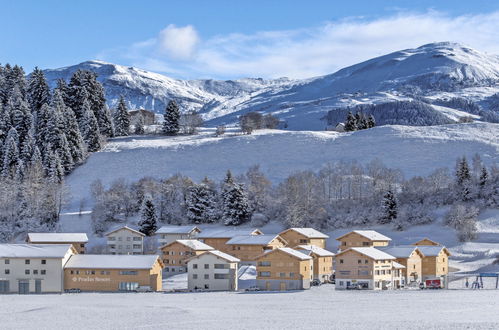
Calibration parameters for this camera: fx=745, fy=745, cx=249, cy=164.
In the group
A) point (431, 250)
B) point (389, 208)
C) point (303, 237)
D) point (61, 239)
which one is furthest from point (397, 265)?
point (61, 239)

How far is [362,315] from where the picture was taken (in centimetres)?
4325

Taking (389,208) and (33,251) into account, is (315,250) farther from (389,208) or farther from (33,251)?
(33,251)

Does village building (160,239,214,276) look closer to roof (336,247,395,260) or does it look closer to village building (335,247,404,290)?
village building (335,247,404,290)

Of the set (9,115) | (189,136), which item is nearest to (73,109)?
(9,115)

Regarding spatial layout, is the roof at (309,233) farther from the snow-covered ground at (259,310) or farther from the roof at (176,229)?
the snow-covered ground at (259,310)

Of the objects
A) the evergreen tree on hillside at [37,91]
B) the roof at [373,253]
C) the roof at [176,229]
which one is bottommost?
the roof at [373,253]

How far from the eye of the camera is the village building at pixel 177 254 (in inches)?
2951

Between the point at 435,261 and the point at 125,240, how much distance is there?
109 feet

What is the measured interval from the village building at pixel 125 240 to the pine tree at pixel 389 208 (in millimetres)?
27411

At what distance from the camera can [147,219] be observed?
87.2 metres

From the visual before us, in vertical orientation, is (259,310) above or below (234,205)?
below

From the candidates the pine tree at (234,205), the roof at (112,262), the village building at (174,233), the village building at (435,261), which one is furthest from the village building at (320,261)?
the pine tree at (234,205)

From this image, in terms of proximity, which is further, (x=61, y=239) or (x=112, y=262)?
(x=61, y=239)

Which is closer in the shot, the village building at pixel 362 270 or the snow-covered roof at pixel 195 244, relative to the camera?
the village building at pixel 362 270
